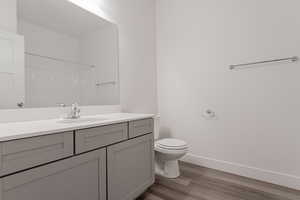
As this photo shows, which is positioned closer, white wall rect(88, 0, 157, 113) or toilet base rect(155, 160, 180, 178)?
toilet base rect(155, 160, 180, 178)

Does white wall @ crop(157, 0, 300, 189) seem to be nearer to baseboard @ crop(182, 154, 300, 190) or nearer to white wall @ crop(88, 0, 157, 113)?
baseboard @ crop(182, 154, 300, 190)

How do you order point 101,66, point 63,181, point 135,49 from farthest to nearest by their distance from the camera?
point 135,49 → point 101,66 → point 63,181

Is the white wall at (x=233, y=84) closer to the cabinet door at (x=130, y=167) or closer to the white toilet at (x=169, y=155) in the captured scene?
the white toilet at (x=169, y=155)

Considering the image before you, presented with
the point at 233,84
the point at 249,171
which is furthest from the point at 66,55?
the point at 249,171

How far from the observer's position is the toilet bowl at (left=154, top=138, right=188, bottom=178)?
1743 millimetres

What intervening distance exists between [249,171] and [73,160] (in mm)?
1913

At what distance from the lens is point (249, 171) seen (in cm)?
185

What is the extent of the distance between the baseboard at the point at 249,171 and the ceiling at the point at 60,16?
2111 mm

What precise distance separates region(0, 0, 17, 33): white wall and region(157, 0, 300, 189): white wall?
6.04ft

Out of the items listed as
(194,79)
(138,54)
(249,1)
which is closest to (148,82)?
(138,54)

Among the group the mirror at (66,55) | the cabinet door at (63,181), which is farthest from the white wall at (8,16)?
the cabinet door at (63,181)

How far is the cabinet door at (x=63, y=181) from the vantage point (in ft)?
2.33

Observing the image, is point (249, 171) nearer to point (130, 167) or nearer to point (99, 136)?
point (130, 167)

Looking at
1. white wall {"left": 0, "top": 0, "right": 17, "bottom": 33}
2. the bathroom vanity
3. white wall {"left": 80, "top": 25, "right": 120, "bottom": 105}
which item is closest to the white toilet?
the bathroom vanity
